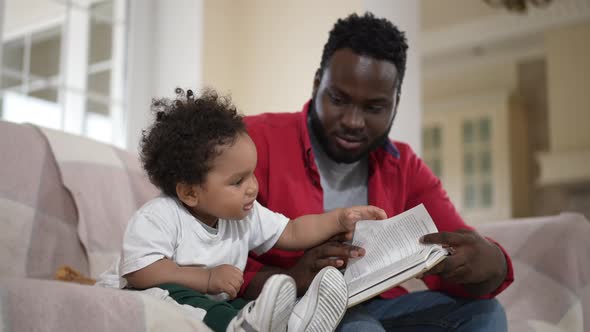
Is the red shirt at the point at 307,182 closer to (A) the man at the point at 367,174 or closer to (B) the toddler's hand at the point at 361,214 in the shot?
(A) the man at the point at 367,174

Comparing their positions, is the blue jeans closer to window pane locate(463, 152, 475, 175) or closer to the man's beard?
the man's beard

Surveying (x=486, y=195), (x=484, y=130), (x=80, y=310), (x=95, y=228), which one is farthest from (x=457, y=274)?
(x=484, y=130)

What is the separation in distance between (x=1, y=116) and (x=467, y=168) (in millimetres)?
5535

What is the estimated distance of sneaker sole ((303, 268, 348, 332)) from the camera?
1001 mm

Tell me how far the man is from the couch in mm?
264

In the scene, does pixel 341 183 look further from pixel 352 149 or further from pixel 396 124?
pixel 396 124

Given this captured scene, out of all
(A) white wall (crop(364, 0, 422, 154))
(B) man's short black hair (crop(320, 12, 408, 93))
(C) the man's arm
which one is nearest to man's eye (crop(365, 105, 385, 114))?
(B) man's short black hair (crop(320, 12, 408, 93))

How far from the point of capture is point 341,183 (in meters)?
1.54

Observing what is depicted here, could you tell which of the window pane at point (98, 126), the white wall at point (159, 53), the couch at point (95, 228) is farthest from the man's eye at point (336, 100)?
the window pane at point (98, 126)

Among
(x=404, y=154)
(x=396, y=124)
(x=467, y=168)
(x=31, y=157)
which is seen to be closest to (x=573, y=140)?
(x=467, y=168)

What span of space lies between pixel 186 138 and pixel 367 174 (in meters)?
0.55

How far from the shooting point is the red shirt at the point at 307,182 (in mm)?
1427

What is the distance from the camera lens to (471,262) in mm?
1283

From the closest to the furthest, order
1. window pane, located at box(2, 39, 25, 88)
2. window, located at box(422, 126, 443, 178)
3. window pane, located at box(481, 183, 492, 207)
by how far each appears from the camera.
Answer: window pane, located at box(2, 39, 25, 88) → window pane, located at box(481, 183, 492, 207) → window, located at box(422, 126, 443, 178)
